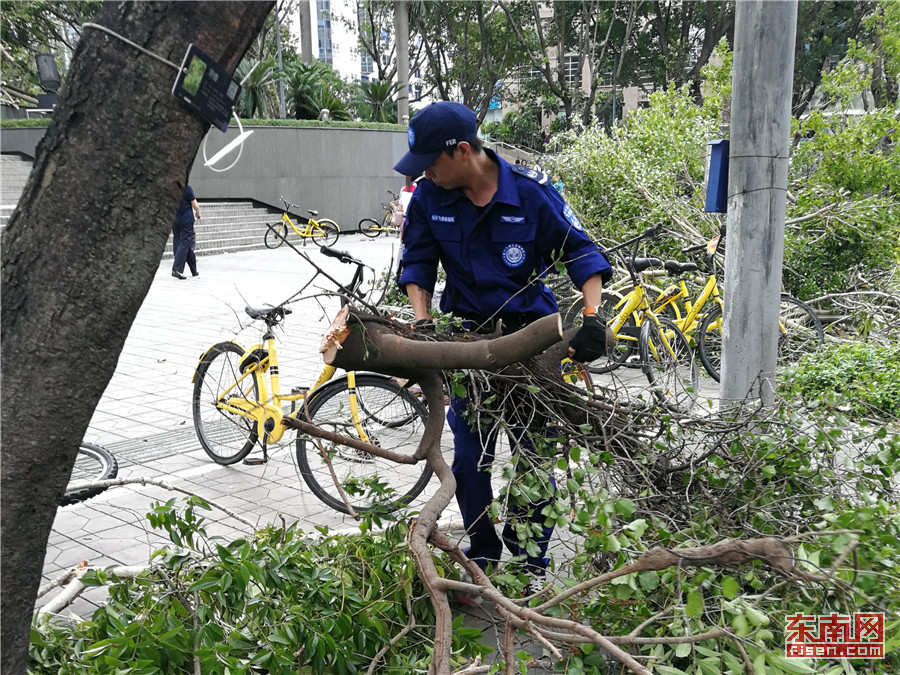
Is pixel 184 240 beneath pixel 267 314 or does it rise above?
beneath

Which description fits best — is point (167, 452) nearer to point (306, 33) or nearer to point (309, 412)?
point (309, 412)

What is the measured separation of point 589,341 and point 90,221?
167 cm

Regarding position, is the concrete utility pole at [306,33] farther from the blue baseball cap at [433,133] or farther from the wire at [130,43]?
the wire at [130,43]

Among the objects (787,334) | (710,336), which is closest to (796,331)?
(787,334)

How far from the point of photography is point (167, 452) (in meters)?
5.74

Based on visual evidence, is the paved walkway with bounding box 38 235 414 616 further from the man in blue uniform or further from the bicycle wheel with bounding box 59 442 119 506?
the man in blue uniform

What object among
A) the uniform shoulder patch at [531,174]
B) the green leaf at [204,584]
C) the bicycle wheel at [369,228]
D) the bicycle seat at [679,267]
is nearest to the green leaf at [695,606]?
the green leaf at [204,584]

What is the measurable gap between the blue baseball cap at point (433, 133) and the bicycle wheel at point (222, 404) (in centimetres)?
255

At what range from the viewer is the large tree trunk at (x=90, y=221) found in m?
1.66

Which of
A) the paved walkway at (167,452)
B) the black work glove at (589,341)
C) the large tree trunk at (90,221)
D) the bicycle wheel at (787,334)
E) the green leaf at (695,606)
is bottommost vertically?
the paved walkway at (167,452)

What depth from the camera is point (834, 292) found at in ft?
26.7

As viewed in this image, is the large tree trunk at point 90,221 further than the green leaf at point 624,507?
No

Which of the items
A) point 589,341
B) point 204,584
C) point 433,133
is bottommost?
point 204,584

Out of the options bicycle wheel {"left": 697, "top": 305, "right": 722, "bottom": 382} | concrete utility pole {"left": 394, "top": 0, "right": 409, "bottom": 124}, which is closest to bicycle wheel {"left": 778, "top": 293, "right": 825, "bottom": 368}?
bicycle wheel {"left": 697, "top": 305, "right": 722, "bottom": 382}
